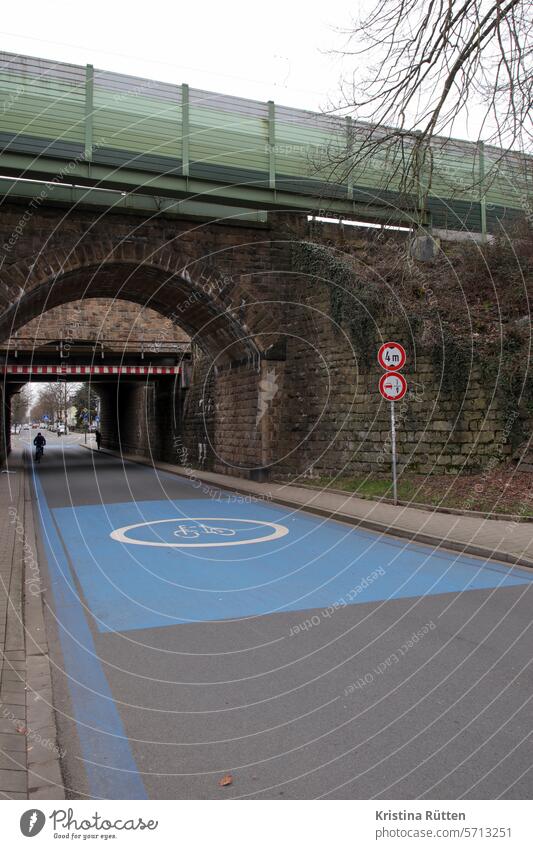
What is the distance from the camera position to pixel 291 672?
4625mm

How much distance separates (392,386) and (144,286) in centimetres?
1069

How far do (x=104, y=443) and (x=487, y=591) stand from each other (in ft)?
166

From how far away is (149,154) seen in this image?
55.9 ft

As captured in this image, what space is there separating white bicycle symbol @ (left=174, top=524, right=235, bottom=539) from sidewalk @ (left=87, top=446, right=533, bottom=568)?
223cm

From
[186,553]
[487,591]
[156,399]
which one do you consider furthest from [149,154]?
[156,399]

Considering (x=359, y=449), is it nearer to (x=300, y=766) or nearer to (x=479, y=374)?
(x=479, y=374)

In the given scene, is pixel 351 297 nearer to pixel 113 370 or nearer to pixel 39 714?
pixel 39 714

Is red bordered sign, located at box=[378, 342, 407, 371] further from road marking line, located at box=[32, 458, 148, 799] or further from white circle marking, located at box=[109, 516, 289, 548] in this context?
road marking line, located at box=[32, 458, 148, 799]

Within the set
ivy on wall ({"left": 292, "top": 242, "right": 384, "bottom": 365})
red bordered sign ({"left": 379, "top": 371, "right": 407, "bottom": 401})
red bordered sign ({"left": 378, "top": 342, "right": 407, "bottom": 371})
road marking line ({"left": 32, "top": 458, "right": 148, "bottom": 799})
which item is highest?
ivy on wall ({"left": 292, "top": 242, "right": 384, "bottom": 365})

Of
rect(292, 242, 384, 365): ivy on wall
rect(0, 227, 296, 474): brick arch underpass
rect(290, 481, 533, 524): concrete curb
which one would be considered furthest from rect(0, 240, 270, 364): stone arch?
rect(290, 481, 533, 524): concrete curb

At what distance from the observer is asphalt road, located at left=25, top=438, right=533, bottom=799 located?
3256 mm

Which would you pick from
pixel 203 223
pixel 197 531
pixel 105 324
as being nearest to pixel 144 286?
pixel 203 223

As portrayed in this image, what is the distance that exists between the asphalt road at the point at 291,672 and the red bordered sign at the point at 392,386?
4235mm

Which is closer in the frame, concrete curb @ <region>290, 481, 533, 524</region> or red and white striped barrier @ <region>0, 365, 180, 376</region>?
concrete curb @ <region>290, 481, 533, 524</region>
